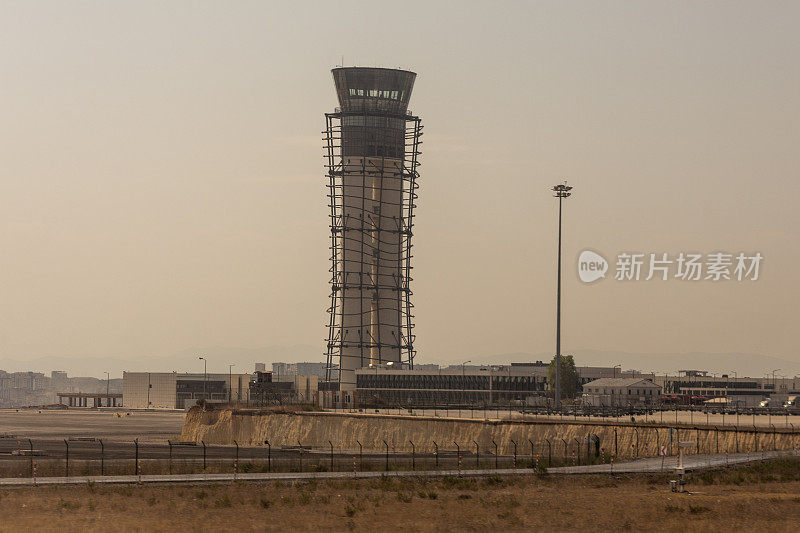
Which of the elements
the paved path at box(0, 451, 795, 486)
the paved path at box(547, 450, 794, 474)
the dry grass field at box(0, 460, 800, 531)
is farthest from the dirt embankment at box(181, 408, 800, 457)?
the dry grass field at box(0, 460, 800, 531)

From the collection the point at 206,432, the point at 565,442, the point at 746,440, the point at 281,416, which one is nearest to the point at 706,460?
the point at 746,440

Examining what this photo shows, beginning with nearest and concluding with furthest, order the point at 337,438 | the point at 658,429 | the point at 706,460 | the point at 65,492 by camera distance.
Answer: the point at 65,492, the point at 706,460, the point at 658,429, the point at 337,438

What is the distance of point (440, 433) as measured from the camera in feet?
424

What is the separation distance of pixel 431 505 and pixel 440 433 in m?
69.7

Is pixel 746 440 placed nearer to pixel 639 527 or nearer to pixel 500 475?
pixel 500 475

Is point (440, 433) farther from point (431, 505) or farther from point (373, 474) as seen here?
point (431, 505)

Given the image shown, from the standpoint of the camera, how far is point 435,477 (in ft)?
235

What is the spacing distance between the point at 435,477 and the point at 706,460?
19.0 metres

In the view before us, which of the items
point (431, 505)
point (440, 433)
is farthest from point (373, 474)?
point (440, 433)

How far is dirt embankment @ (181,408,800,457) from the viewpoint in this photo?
92.8 metres

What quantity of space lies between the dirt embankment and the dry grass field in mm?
23115

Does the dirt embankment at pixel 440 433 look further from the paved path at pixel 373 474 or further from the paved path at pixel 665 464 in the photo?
the paved path at pixel 373 474

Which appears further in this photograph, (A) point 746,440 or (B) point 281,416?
(B) point 281,416

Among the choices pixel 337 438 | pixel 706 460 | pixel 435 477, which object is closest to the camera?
pixel 435 477
